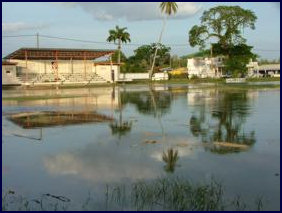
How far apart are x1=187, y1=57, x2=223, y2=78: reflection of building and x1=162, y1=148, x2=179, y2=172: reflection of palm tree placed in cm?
7967

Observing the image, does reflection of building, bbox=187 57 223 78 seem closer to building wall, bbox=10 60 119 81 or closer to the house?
building wall, bbox=10 60 119 81

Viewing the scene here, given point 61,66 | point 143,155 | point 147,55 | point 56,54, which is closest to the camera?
point 143,155

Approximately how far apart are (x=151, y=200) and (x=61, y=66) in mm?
65688

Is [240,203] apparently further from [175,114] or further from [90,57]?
[90,57]

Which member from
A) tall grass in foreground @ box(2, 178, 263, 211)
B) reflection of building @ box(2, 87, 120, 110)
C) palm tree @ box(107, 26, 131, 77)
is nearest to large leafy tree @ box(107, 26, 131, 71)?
palm tree @ box(107, 26, 131, 77)

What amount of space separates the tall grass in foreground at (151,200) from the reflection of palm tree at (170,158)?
1832mm

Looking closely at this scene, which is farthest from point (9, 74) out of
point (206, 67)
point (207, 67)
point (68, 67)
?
point (206, 67)

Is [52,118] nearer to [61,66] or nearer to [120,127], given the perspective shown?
[120,127]

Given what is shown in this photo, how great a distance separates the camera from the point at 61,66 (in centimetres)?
7200

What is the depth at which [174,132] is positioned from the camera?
53.3 ft

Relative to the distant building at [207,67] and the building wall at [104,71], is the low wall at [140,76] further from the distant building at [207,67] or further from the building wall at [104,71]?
the building wall at [104,71]

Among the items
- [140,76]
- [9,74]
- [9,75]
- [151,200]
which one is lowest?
[151,200]

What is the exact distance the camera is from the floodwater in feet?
30.2

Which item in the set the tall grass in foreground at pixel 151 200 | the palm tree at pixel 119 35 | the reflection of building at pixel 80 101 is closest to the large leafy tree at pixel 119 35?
the palm tree at pixel 119 35
